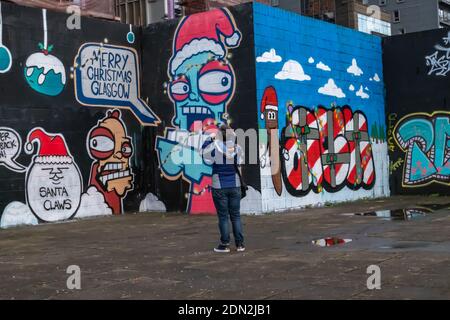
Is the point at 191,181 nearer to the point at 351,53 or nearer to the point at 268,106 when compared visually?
the point at 268,106

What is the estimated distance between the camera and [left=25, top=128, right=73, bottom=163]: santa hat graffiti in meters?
14.2

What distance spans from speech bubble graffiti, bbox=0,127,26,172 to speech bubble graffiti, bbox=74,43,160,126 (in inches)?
84.8

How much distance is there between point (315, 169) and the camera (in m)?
16.5

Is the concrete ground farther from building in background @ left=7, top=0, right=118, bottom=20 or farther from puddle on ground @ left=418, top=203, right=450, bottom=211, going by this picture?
building in background @ left=7, top=0, right=118, bottom=20

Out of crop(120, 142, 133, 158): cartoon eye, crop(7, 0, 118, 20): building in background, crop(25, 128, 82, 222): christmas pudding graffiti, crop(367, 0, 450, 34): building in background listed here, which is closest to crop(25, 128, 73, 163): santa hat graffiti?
crop(25, 128, 82, 222): christmas pudding graffiti

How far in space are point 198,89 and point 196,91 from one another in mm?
81

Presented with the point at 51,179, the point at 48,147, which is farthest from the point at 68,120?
the point at 51,179

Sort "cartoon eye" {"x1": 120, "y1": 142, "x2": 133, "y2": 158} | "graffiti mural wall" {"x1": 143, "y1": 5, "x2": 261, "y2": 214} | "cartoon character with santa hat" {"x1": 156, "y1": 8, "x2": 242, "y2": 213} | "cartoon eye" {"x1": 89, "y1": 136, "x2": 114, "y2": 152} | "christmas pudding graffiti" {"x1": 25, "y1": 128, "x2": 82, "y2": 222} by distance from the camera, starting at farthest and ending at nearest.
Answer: "cartoon eye" {"x1": 120, "y1": 142, "x2": 133, "y2": 158}
"cartoon eye" {"x1": 89, "y1": 136, "x2": 114, "y2": 152}
"cartoon character with santa hat" {"x1": 156, "y1": 8, "x2": 242, "y2": 213}
"graffiti mural wall" {"x1": 143, "y1": 5, "x2": 261, "y2": 214}
"christmas pudding graffiti" {"x1": 25, "y1": 128, "x2": 82, "y2": 222}

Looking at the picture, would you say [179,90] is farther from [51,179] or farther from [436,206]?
[436,206]

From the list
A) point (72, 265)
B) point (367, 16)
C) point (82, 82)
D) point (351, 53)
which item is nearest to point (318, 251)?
point (72, 265)

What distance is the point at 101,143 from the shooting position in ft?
51.5

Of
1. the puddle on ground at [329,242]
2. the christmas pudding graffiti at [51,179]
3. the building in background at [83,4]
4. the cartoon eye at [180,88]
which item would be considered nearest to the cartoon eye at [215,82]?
the cartoon eye at [180,88]

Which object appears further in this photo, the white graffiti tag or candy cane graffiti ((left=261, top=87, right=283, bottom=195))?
the white graffiti tag

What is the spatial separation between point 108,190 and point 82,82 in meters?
2.99
